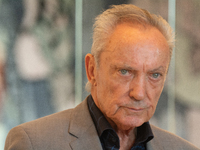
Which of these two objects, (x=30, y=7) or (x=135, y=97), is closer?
(x=135, y=97)

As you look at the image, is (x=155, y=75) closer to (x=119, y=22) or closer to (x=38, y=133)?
(x=119, y=22)

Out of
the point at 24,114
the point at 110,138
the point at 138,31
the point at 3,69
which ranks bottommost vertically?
the point at 24,114

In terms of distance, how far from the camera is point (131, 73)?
4.90 ft

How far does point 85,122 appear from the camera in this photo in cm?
160

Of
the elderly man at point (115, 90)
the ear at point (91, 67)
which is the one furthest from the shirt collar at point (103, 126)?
the ear at point (91, 67)

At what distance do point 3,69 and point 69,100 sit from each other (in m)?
0.59

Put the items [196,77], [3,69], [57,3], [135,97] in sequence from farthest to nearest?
[196,77], [57,3], [3,69], [135,97]

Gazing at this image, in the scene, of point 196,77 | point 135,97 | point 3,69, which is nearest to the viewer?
point 135,97

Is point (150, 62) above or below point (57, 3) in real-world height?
below

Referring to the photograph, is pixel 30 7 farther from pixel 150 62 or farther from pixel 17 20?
pixel 150 62

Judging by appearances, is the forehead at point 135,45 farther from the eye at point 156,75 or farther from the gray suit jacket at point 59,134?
the gray suit jacket at point 59,134

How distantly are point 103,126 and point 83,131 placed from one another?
10 centimetres

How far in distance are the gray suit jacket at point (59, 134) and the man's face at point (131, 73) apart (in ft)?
0.43

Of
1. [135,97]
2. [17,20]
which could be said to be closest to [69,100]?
[17,20]
